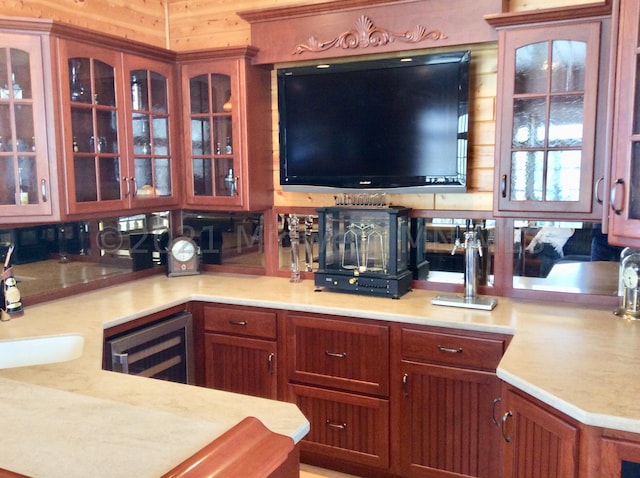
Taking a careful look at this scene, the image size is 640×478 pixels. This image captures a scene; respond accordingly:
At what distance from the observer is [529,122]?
260 cm

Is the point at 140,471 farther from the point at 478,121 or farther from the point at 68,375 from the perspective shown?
the point at 478,121

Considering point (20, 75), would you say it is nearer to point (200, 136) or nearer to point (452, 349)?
point (200, 136)

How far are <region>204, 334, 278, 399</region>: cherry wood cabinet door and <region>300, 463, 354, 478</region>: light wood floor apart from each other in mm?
406

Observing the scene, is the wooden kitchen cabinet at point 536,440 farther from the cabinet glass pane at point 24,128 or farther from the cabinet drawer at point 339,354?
the cabinet glass pane at point 24,128

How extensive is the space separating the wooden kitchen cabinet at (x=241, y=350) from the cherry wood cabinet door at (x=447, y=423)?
74cm

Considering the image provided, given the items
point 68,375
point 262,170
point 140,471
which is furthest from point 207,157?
point 140,471

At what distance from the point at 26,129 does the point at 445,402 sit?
2.33m

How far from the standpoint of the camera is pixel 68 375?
1880mm

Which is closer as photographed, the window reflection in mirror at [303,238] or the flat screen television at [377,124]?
the flat screen television at [377,124]

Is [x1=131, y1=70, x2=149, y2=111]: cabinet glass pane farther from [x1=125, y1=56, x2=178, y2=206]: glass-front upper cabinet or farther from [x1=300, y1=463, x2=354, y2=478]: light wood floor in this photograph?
[x1=300, y1=463, x2=354, y2=478]: light wood floor

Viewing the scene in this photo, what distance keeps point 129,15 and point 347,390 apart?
2.60 metres

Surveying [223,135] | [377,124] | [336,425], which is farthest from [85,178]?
[336,425]

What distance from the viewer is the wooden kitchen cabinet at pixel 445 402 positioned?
2.49m

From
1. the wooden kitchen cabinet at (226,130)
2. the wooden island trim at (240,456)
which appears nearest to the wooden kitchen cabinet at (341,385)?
the wooden kitchen cabinet at (226,130)
